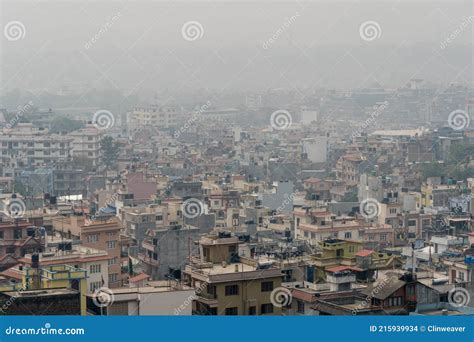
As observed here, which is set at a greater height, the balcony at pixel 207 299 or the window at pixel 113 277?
the balcony at pixel 207 299

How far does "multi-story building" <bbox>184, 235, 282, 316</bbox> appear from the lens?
14.3 feet

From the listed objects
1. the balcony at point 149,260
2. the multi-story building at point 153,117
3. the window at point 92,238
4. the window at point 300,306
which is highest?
the multi-story building at point 153,117

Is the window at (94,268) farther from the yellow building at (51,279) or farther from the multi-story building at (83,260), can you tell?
the yellow building at (51,279)

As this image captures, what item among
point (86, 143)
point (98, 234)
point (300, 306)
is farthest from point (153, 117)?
point (300, 306)

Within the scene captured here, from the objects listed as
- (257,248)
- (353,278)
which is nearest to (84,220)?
(257,248)

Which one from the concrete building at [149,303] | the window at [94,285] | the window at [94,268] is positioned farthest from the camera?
the window at [94,268]

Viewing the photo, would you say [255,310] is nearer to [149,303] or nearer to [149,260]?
[149,303]

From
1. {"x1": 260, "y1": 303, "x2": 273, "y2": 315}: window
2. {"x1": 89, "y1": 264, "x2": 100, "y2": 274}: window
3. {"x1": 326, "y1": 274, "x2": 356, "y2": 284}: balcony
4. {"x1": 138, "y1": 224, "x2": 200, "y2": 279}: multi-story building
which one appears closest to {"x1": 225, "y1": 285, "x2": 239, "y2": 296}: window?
{"x1": 260, "y1": 303, "x2": 273, "y2": 315}: window

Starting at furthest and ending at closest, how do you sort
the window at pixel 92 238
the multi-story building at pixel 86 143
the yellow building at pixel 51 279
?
the multi-story building at pixel 86 143 → the window at pixel 92 238 → the yellow building at pixel 51 279

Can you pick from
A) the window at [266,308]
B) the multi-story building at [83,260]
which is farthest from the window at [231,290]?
the multi-story building at [83,260]

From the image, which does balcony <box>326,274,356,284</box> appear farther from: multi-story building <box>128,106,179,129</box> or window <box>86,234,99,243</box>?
multi-story building <box>128,106,179,129</box>

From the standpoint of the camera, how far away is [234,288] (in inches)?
174

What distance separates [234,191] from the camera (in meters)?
9.94

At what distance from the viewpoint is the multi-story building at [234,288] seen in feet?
Result: 14.3
